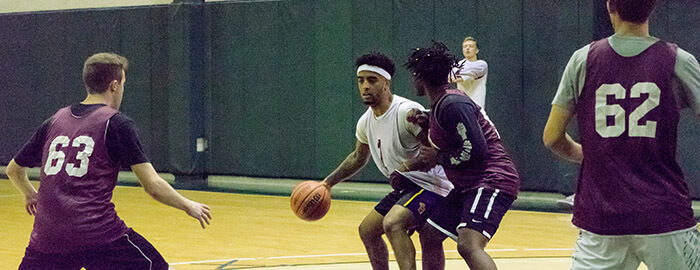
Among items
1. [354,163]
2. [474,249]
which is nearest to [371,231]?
[354,163]

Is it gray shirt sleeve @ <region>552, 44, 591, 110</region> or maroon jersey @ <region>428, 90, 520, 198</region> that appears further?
maroon jersey @ <region>428, 90, 520, 198</region>

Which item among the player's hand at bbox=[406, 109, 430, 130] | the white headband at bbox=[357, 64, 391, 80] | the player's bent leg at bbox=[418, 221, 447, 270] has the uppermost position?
the white headband at bbox=[357, 64, 391, 80]

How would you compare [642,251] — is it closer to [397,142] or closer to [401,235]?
[401,235]

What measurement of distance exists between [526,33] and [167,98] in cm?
540

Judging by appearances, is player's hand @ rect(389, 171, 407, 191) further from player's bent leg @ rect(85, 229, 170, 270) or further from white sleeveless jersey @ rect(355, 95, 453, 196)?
player's bent leg @ rect(85, 229, 170, 270)

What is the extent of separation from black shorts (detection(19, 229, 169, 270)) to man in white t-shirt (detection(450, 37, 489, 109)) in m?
6.29

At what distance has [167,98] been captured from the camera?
13656 mm

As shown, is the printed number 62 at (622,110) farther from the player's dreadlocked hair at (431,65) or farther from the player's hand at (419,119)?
the player's hand at (419,119)

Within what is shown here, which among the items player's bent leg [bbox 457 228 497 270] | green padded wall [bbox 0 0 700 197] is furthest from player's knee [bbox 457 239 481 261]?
green padded wall [bbox 0 0 700 197]

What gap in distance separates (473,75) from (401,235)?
5.25 meters

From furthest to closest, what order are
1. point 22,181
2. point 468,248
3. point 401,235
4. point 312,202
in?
point 312,202, point 401,235, point 468,248, point 22,181

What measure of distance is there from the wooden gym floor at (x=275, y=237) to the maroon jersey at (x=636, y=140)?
11.8 feet

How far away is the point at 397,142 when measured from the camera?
547 cm

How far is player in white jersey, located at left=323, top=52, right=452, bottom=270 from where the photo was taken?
5109 millimetres
